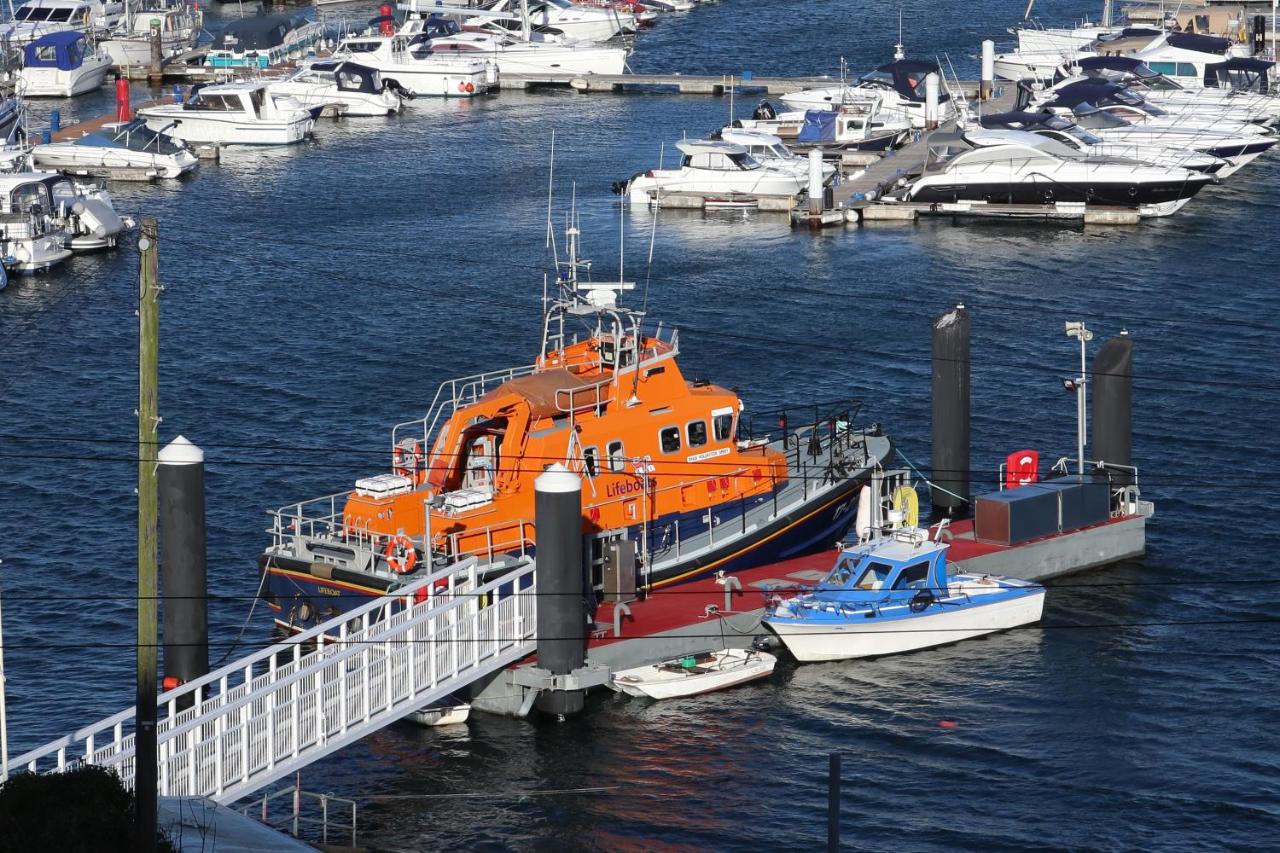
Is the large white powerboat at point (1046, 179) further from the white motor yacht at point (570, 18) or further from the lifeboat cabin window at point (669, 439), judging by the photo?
the white motor yacht at point (570, 18)

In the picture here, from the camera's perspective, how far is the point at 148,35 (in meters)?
105

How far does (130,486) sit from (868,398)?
56.7ft

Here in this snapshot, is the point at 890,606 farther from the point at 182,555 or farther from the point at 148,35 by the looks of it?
the point at 148,35

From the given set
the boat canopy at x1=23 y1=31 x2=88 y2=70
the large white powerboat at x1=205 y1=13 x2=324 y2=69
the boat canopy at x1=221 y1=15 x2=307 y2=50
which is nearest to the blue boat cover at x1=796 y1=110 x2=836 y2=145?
the large white powerboat at x1=205 y1=13 x2=324 y2=69

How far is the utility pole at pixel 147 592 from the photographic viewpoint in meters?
22.3

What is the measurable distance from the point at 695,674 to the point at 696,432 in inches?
198

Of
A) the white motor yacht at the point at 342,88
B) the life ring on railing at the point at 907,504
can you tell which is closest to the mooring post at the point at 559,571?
the life ring on railing at the point at 907,504

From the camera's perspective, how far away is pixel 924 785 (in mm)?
32594

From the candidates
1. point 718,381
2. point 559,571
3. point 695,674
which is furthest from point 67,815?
point 718,381

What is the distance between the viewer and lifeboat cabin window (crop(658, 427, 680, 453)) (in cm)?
3850

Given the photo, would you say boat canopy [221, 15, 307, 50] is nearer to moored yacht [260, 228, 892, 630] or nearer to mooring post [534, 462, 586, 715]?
moored yacht [260, 228, 892, 630]

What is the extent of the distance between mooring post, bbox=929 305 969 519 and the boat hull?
5.68m

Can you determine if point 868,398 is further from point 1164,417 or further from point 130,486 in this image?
point 130,486

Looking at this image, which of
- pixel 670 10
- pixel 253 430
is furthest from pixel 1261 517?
pixel 670 10
